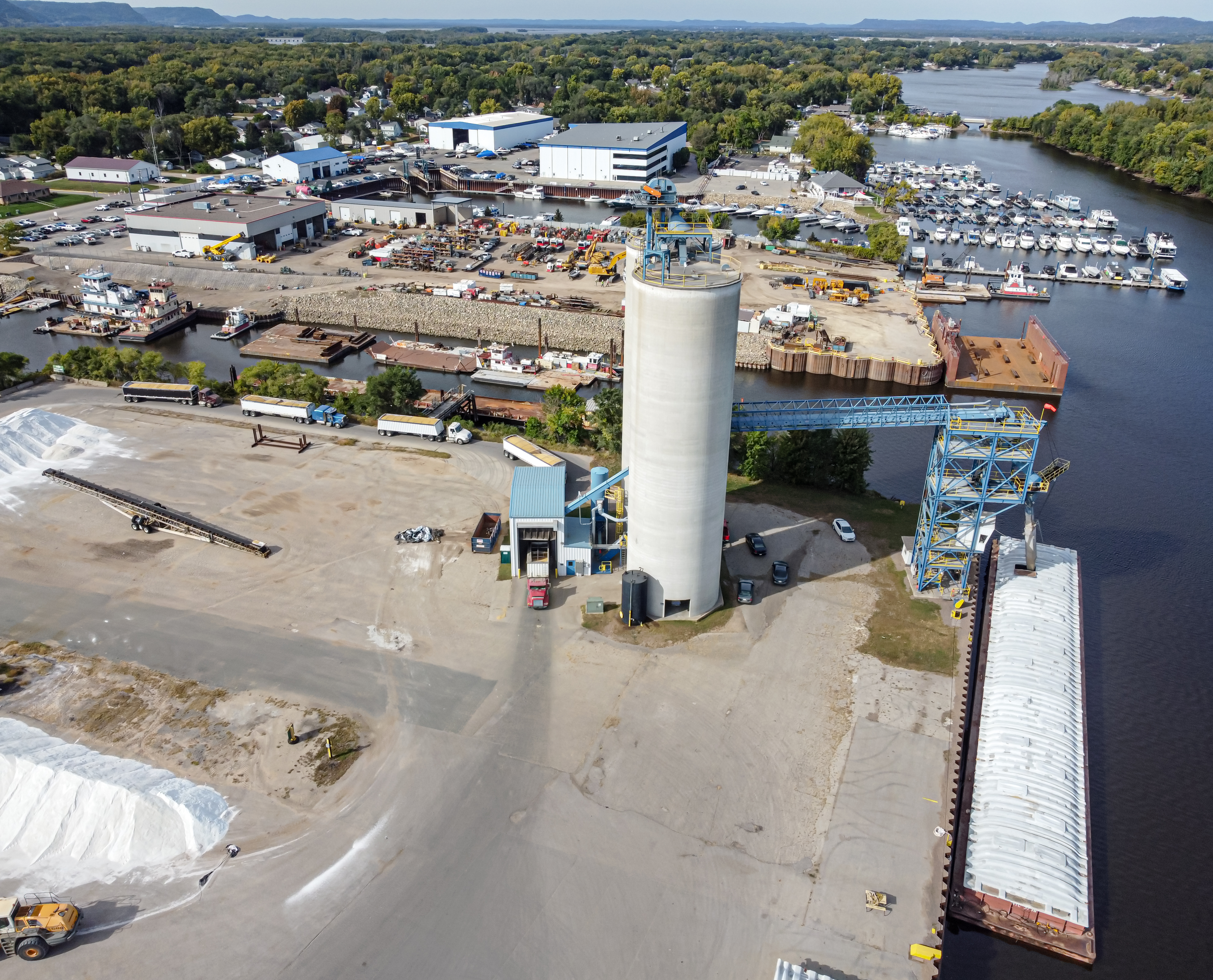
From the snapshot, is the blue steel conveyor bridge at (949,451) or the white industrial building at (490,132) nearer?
the blue steel conveyor bridge at (949,451)

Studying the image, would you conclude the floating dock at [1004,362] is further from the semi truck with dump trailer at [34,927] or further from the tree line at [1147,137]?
the tree line at [1147,137]

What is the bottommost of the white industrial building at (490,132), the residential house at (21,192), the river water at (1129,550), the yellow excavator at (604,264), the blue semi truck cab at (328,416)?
the river water at (1129,550)

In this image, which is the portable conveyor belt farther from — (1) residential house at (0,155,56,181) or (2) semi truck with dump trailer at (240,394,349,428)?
(1) residential house at (0,155,56,181)

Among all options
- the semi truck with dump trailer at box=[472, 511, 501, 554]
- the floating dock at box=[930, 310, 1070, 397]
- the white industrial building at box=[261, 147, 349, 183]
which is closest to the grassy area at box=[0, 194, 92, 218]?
the white industrial building at box=[261, 147, 349, 183]

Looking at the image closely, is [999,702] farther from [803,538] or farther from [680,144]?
[680,144]

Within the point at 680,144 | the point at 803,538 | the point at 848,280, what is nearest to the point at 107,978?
the point at 803,538

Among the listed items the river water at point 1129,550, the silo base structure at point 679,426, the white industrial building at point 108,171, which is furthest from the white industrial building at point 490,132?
the silo base structure at point 679,426
